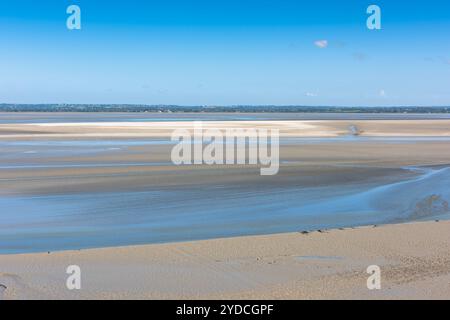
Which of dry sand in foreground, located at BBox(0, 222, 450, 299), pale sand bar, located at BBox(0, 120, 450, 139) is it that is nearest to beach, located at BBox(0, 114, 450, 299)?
dry sand in foreground, located at BBox(0, 222, 450, 299)

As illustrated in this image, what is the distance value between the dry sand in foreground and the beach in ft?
0.08

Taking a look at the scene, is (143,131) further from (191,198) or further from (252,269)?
(252,269)

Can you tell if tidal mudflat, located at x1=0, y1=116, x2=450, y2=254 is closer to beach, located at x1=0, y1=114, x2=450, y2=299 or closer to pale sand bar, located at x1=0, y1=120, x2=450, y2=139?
beach, located at x1=0, y1=114, x2=450, y2=299

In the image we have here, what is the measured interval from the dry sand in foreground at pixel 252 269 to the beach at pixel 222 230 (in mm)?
23

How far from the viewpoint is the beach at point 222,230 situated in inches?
266

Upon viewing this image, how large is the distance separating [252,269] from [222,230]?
2.88 meters

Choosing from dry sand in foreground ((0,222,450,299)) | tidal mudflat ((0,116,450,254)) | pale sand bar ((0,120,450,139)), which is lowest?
dry sand in foreground ((0,222,450,299))

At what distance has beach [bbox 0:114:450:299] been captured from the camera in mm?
6766

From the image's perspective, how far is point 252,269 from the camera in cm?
736

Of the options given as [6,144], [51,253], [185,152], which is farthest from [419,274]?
[6,144]

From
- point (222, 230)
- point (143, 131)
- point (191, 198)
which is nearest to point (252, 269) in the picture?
point (222, 230)

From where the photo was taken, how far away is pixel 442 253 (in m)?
8.10

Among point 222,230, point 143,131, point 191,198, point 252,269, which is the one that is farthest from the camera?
point 143,131

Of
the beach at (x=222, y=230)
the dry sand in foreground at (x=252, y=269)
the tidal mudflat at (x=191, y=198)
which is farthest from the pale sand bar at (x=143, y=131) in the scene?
the dry sand in foreground at (x=252, y=269)
